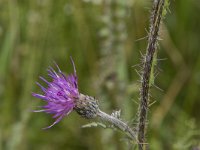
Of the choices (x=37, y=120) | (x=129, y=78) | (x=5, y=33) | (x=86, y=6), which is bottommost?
Answer: (x=37, y=120)

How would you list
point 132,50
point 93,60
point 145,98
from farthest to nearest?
point 132,50, point 93,60, point 145,98

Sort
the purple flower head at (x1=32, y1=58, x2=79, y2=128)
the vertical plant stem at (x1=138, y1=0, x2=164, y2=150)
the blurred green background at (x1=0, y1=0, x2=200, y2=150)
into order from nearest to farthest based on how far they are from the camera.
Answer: the vertical plant stem at (x1=138, y1=0, x2=164, y2=150)
the purple flower head at (x1=32, y1=58, x2=79, y2=128)
the blurred green background at (x1=0, y1=0, x2=200, y2=150)

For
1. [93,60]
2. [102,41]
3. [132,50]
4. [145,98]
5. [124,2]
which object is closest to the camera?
[145,98]

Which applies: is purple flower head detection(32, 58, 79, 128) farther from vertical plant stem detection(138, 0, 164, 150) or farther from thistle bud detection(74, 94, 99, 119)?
vertical plant stem detection(138, 0, 164, 150)

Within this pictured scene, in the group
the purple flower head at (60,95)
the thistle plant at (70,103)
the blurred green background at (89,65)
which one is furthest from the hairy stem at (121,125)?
the blurred green background at (89,65)

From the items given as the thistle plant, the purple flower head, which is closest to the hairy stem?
the thistle plant

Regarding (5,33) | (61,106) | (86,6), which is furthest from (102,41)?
(61,106)

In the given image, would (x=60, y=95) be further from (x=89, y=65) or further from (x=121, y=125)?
(x=89, y=65)

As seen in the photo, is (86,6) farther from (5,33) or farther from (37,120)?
(37,120)
